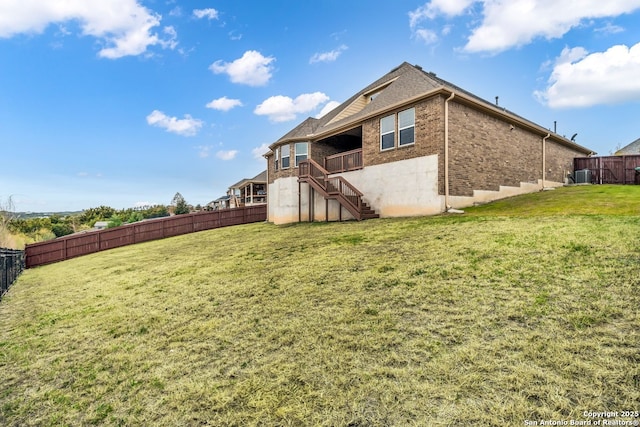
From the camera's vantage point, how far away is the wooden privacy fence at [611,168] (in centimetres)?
1848

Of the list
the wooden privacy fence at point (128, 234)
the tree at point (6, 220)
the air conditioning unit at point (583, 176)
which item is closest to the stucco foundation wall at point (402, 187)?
the wooden privacy fence at point (128, 234)

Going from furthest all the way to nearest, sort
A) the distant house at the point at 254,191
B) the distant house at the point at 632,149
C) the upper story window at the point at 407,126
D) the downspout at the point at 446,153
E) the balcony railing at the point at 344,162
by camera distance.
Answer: the distant house at the point at 254,191
the distant house at the point at 632,149
the balcony railing at the point at 344,162
the upper story window at the point at 407,126
the downspout at the point at 446,153

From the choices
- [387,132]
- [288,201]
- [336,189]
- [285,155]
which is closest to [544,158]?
[387,132]

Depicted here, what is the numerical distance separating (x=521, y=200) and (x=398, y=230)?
7595mm

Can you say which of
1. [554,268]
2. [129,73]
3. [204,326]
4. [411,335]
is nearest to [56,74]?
[129,73]

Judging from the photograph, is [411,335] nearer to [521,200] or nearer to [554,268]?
[554,268]

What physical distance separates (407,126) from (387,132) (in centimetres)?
108

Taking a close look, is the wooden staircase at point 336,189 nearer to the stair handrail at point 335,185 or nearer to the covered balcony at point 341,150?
the stair handrail at point 335,185

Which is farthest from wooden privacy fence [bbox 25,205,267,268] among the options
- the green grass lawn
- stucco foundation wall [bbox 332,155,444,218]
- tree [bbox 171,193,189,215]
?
tree [bbox 171,193,189,215]

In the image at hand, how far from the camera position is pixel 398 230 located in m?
9.43

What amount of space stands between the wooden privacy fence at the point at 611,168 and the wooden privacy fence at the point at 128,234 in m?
24.0

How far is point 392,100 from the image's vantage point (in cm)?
1315

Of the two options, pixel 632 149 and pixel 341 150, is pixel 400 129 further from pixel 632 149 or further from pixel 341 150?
pixel 632 149

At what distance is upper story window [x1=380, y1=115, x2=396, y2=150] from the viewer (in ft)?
42.8
